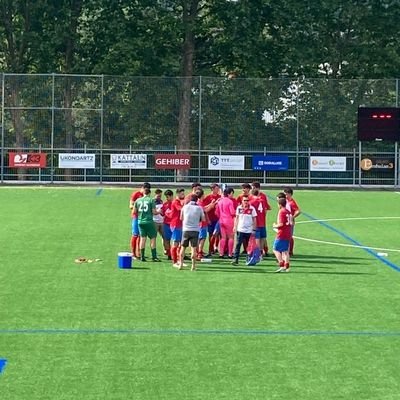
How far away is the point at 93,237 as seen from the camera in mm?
26609

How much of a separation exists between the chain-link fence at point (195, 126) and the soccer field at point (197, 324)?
24285mm

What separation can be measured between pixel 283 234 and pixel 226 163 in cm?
3042

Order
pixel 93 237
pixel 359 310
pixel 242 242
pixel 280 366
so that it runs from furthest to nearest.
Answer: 1. pixel 93 237
2. pixel 242 242
3. pixel 359 310
4. pixel 280 366

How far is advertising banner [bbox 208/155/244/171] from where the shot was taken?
5081 centimetres

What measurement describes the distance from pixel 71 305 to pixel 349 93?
3773cm

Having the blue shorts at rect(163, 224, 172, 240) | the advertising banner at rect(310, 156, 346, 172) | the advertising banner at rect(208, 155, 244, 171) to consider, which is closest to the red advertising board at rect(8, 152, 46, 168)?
the advertising banner at rect(208, 155, 244, 171)

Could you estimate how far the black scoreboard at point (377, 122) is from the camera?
4844cm

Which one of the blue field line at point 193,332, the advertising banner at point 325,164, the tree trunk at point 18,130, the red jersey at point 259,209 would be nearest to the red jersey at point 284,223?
the red jersey at point 259,209

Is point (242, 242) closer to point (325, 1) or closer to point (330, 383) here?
point (330, 383)

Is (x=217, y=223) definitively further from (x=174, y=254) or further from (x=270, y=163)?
(x=270, y=163)

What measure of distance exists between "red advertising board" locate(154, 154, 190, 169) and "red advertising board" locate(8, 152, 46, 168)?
18.1 ft

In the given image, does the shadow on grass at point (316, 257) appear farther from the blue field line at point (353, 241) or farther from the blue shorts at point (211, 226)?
the blue shorts at point (211, 226)

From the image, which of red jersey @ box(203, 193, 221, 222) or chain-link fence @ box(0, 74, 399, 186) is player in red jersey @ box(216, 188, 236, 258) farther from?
chain-link fence @ box(0, 74, 399, 186)

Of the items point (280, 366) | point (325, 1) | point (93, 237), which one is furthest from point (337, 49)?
point (280, 366)
